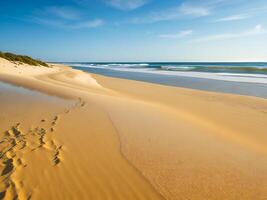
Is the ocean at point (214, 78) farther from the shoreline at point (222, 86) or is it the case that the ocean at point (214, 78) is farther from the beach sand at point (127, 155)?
the beach sand at point (127, 155)

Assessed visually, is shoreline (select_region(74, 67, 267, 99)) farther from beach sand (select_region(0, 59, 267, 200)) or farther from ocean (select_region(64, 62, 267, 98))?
beach sand (select_region(0, 59, 267, 200))

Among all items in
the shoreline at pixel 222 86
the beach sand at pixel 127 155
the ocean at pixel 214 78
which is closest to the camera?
the beach sand at pixel 127 155

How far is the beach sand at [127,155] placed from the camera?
10.1 feet

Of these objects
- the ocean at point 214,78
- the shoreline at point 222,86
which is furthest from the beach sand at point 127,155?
the ocean at point 214,78

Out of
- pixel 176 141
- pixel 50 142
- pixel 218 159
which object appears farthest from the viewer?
pixel 176 141

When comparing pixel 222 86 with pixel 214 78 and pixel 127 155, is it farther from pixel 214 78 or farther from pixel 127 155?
pixel 127 155

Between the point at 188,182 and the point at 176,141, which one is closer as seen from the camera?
the point at 188,182

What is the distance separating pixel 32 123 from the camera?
570cm

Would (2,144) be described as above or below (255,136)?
above

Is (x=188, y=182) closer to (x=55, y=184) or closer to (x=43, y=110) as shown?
(x=55, y=184)

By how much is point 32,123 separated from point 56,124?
0.66 metres

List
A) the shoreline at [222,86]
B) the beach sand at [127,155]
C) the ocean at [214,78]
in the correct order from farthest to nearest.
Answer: the ocean at [214,78] < the shoreline at [222,86] < the beach sand at [127,155]

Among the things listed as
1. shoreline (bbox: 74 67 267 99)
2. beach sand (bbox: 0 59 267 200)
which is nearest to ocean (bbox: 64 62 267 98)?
Result: shoreline (bbox: 74 67 267 99)

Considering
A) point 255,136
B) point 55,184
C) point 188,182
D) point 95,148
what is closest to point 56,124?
point 95,148
